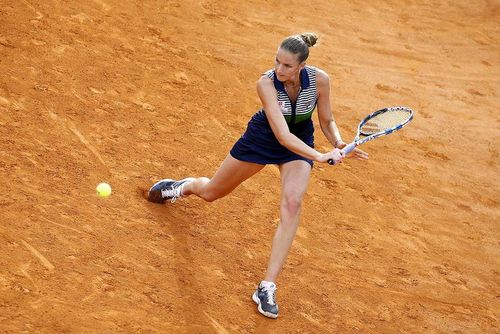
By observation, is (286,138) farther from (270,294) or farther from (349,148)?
(270,294)

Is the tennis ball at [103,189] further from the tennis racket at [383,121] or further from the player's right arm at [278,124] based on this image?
the tennis racket at [383,121]

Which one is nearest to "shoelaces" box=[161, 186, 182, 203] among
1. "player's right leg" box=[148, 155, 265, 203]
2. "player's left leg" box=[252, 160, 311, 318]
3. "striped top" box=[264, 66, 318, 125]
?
"player's right leg" box=[148, 155, 265, 203]

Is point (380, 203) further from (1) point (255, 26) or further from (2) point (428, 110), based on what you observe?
(1) point (255, 26)

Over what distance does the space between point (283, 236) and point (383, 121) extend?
4.34 ft

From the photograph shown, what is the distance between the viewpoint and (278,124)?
5.92 meters

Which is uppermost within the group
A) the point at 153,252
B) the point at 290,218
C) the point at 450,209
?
the point at 290,218

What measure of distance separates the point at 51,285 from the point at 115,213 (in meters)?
1.20

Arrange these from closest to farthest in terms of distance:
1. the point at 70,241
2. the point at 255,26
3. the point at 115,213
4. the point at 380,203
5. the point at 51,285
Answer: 1. the point at 51,285
2. the point at 70,241
3. the point at 115,213
4. the point at 380,203
5. the point at 255,26

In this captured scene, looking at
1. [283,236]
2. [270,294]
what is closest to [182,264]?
[270,294]

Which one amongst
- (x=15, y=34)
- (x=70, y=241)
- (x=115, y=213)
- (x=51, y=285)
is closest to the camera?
(x=51, y=285)

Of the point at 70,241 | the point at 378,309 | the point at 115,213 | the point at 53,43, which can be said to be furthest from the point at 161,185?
the point at 53,43

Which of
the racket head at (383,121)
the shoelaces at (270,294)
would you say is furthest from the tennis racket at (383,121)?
the shoelaces at (270,294)

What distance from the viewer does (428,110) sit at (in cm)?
1063

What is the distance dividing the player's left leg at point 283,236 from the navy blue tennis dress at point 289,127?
0.86 ft
